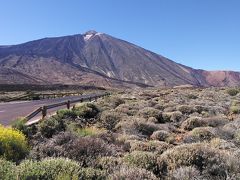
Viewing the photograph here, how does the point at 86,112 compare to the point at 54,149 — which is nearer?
the point at 54,149

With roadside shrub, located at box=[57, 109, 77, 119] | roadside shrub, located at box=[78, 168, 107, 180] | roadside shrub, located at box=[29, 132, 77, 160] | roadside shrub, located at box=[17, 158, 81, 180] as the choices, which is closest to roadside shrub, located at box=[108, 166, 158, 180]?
roadside shrub, located at box=[78, 168, 107, 180]

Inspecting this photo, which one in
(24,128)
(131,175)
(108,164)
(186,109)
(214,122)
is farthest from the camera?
(186,109)

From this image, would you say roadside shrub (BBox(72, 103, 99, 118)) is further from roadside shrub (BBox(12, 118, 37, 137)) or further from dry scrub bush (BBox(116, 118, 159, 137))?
roadside shrub (BBox(12, 118, 37, 137))

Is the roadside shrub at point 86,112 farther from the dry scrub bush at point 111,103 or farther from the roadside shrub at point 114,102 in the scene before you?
the roadside shrub at point 114,102

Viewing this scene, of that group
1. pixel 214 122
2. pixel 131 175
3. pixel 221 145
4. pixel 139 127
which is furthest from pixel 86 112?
pixel 131 175

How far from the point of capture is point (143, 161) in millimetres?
7801

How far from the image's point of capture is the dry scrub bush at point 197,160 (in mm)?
7586

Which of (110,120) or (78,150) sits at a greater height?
(78,150)

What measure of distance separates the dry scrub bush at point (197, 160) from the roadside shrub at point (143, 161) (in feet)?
0.44

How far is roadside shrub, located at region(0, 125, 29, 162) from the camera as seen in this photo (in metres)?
8.41

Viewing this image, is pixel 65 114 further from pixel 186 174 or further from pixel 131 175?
pixel 131 175

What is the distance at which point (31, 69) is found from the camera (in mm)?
191500

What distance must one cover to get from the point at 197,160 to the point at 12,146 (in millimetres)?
4108

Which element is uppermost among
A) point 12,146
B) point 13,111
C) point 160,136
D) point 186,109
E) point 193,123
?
point 12,146
